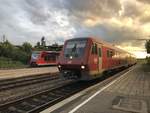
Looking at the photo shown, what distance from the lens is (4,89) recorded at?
1611 cm

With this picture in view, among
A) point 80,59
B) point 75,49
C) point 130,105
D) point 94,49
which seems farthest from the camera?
point 94,49

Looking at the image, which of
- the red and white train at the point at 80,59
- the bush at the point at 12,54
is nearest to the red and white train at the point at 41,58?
the bush at the point at 12,54

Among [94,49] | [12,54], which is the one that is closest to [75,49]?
[94,49]

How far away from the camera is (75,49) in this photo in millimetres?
17719

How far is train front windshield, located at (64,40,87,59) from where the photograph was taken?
1738cm

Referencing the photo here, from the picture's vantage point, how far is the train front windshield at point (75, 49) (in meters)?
17.4

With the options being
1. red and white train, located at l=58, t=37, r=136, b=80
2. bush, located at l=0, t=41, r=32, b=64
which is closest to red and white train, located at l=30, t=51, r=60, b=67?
bush, located at l=0, t=41, r=32, b=64

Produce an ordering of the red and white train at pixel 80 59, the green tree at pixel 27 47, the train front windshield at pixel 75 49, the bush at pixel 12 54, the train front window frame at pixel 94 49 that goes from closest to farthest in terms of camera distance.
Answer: the red and white train at pixel 80 59 → the train front windshield at pixel 75 49 → the train front window frame at pixel 94 49 → the bush at pixel 12 54 → the green tree at pixel 27 47

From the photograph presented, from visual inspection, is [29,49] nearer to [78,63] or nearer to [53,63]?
[53,63]

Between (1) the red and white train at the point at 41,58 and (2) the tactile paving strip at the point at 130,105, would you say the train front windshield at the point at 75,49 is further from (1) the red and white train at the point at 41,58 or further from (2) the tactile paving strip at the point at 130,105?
(1) the red and white train at the point at 41,58

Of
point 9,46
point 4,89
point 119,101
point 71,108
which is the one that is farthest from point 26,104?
point 9,46

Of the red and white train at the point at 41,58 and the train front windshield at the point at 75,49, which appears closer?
the train front windshield at the point at 75,49

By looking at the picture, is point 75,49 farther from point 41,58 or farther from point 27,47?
point 27,47

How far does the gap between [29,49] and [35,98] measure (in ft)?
201
